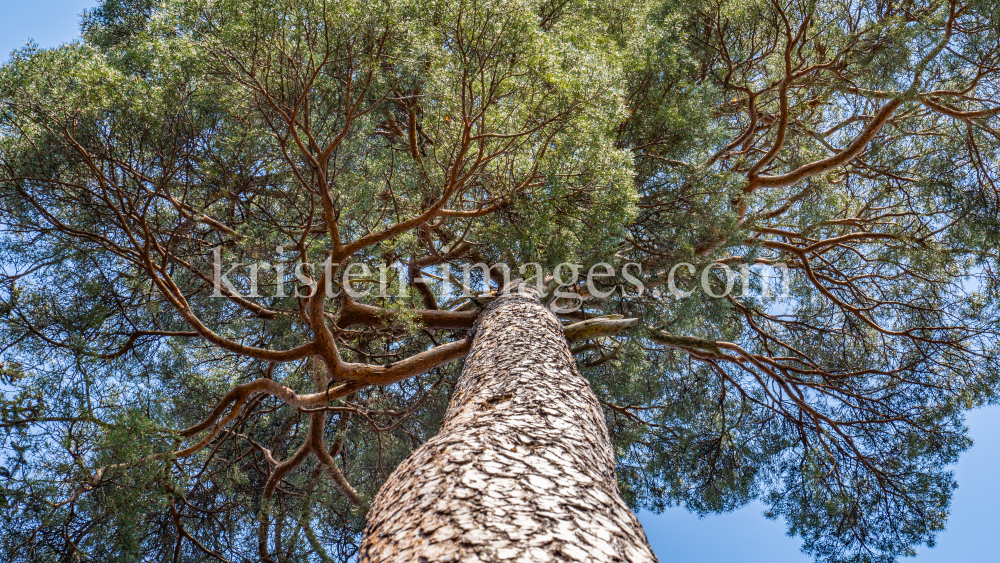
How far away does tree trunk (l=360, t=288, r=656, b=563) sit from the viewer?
57.7 inches

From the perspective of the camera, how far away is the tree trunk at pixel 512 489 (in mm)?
1467

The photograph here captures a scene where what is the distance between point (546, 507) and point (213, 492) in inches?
231

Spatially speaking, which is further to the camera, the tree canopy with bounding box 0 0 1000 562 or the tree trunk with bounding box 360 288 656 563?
the tree canopy with bounding box 0 0 1000 562

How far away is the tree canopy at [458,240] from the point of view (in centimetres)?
414

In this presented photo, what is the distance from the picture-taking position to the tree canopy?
4.14m

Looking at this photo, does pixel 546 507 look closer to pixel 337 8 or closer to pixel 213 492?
pixel 337 8

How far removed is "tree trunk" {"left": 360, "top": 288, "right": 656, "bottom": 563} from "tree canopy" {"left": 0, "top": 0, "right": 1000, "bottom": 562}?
86.8 inches

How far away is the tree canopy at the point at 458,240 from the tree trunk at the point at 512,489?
2205 mm

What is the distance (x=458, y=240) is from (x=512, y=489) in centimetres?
396

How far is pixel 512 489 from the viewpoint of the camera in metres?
1.70

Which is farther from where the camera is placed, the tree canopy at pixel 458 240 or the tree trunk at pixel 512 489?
the tree canopy at pixel 458 240

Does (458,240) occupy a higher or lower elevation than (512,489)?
higher

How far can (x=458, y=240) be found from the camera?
5.50m

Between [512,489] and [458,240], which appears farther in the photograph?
[458,240]
